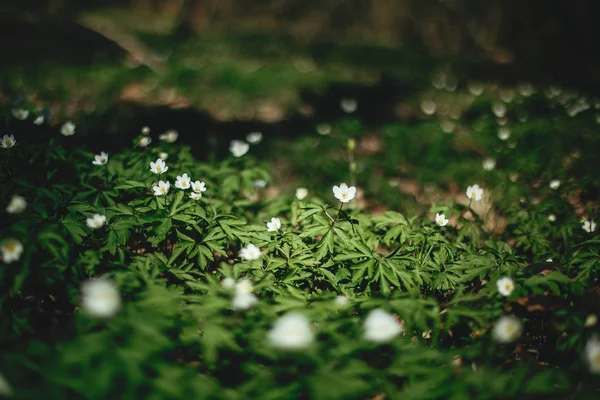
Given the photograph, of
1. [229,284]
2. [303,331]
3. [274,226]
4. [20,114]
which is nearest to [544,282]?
[303,331]

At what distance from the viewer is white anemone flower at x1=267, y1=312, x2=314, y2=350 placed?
4.66ft

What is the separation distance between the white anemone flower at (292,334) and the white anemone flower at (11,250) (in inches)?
52.1

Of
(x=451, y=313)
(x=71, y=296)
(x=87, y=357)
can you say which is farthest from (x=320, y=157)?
(x=87, y=357)

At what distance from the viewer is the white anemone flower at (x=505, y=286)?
6.08 feet

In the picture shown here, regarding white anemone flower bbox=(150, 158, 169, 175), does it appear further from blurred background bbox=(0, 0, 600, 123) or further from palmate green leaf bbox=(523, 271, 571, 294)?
blurred background bbox=(0, 0, 600, 123)

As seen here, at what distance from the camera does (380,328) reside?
5.12 ft

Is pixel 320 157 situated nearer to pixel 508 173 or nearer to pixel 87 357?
pixel 508 173

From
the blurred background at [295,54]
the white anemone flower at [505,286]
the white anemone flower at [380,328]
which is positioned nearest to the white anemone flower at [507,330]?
the white anemone flower at [505,286]

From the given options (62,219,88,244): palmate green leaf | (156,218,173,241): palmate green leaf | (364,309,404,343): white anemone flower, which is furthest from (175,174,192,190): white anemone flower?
(364,309,404,343): white anemone flower

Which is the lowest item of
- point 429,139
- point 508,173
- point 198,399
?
point 198,399

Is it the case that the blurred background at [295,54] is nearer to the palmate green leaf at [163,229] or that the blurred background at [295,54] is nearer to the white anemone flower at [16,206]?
the palmate green leaf at [163,229]

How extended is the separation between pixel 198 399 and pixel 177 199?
1.30m

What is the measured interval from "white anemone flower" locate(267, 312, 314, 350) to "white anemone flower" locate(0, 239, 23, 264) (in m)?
1.32

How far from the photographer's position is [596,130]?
3869mm
